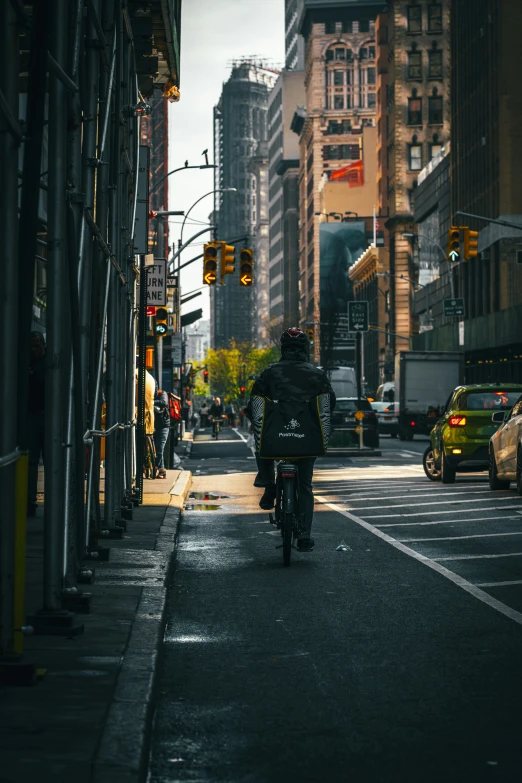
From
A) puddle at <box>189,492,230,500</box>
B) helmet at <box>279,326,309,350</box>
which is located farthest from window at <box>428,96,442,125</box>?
helmet at <box>279,326,309,350</box>

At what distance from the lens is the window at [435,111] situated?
124 meters

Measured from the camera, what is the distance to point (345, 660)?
7.46 meters

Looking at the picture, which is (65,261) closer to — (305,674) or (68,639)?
(68,639)

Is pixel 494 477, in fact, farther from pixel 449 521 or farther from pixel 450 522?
pixel 450 522

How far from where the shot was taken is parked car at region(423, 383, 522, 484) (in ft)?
81.0

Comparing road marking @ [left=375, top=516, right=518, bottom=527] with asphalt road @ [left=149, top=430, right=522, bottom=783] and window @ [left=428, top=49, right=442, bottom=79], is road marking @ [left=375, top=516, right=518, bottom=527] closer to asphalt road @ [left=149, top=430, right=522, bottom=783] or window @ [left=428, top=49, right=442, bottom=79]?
asphalt road @ [left=149, top=430, right=522, bottom=783]

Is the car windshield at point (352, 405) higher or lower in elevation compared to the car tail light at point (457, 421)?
higher

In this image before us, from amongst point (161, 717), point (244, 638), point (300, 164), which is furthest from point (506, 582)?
point (300, 164)

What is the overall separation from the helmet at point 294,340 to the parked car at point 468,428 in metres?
12.4

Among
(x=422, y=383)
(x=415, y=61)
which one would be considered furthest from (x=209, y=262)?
(x=415, y=61)

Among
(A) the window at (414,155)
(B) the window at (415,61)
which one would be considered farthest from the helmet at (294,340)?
(B) the window at (415,61)

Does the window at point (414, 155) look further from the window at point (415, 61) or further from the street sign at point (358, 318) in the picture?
the street sign at point (358, 318)

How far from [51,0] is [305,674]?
349 cm

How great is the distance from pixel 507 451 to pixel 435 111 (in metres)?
107
